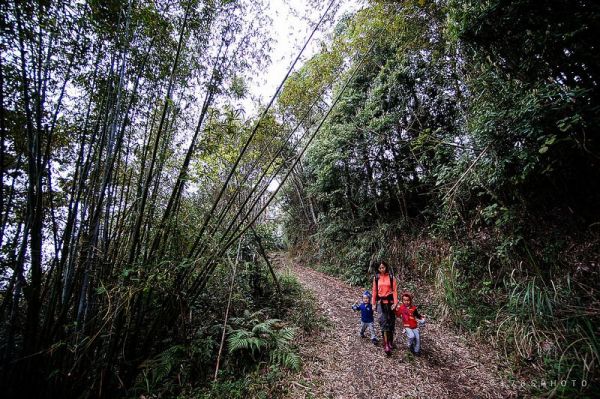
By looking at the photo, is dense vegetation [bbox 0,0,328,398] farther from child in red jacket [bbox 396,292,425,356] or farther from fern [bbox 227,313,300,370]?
child in red jacket [bbox 396,292,425,356]

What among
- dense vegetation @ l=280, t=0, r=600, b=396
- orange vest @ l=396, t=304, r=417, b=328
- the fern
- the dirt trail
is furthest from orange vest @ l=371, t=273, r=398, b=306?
dense vegetation @ l=280, t=0, r=600, b=396

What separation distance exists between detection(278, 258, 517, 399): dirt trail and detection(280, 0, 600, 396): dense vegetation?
416 millimetres

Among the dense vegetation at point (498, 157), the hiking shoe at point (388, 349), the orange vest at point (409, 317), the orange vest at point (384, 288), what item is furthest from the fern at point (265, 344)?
the dense vegetation at point (498, 157)

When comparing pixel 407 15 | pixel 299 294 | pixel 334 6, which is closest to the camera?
pixel 334 6

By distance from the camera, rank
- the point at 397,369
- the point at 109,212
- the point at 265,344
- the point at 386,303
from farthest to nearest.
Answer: the point at 386,303, the point at 265,344, the point at 397,369, the point at 109,212

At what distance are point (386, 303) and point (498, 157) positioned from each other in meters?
2.70

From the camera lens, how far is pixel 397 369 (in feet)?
10.7

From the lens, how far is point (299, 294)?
5.94 m

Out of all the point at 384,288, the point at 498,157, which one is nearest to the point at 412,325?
the point at 384,288

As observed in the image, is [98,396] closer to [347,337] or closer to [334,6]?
[347,337]

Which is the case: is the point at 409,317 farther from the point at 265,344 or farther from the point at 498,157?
the point at 498,157

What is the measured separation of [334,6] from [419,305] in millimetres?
5733

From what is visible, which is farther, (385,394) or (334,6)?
(334,6)

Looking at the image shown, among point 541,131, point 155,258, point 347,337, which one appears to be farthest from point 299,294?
point 541,131
